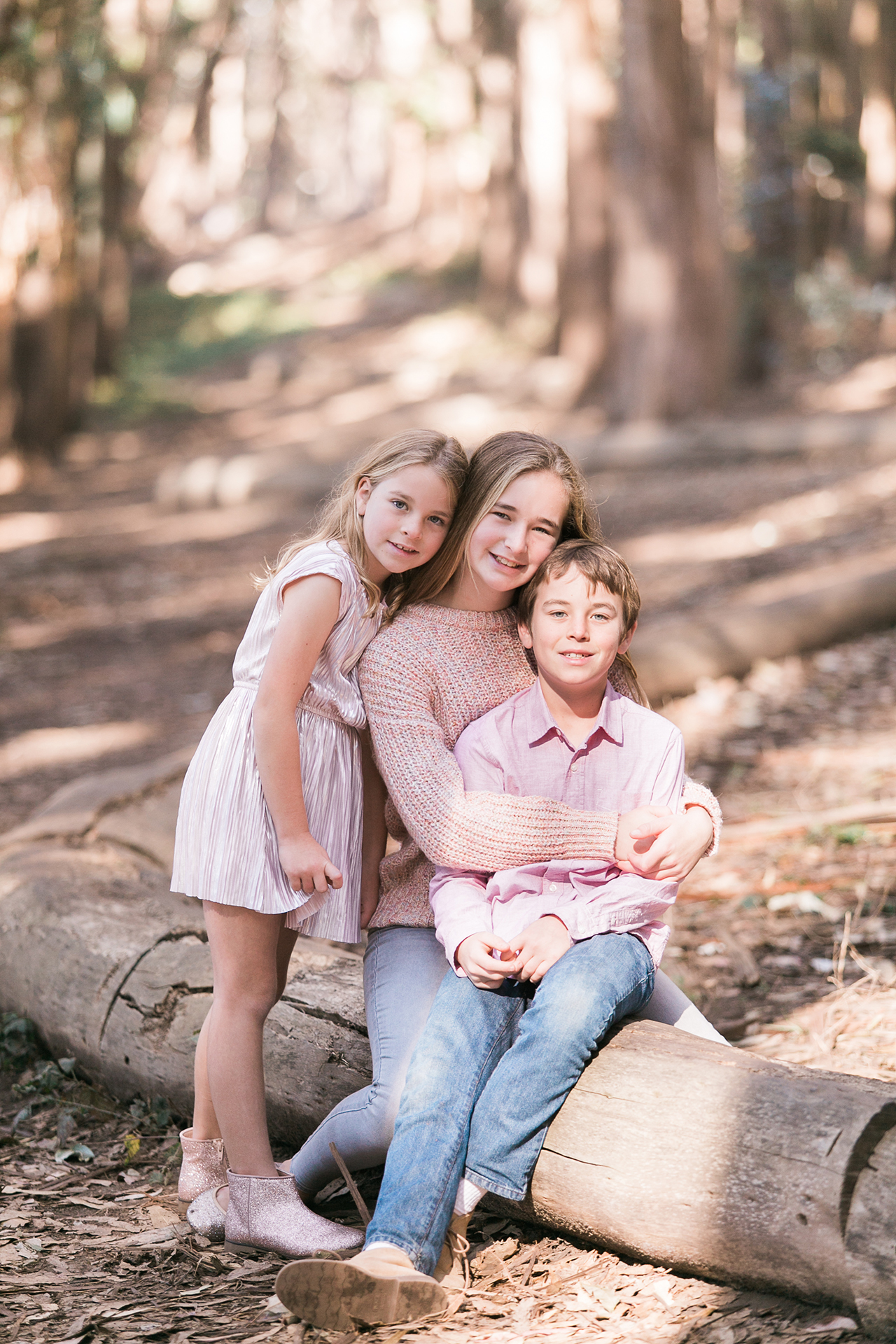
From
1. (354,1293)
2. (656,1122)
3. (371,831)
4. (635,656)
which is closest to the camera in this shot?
(354,1293)

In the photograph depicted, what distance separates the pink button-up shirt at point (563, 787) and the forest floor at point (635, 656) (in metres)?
0.66

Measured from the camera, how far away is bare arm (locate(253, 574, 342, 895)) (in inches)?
105

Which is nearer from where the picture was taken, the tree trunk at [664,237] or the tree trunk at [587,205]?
the tree trunk at [664,237]

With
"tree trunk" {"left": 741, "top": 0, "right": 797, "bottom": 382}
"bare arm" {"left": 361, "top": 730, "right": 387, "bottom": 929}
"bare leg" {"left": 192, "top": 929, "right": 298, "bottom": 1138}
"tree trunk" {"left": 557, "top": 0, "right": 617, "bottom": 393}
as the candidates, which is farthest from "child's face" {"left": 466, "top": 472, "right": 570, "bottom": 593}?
"tree trunk" {"left": 741, "top": 0, "right": 797, "bottom": 382}

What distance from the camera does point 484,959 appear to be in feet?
8.25

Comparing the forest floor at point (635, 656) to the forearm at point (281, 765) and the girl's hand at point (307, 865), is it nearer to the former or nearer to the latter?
the girl's hand at point (307, 865)

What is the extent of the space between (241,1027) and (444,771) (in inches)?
27.6

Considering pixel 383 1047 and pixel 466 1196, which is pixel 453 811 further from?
pixel 466 1196

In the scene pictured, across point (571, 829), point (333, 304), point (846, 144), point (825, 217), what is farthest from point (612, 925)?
point (333, 304)

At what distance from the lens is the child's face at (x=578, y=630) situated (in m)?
2.70

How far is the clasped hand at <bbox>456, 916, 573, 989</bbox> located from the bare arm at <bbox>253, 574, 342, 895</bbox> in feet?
1.07

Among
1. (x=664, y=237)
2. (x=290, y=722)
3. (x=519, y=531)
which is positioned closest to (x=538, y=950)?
(x=290, y=722)

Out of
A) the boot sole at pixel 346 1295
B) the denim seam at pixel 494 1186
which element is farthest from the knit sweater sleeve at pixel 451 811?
the boot sole at pixel 346 1295

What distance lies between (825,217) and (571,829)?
66.6 feet
